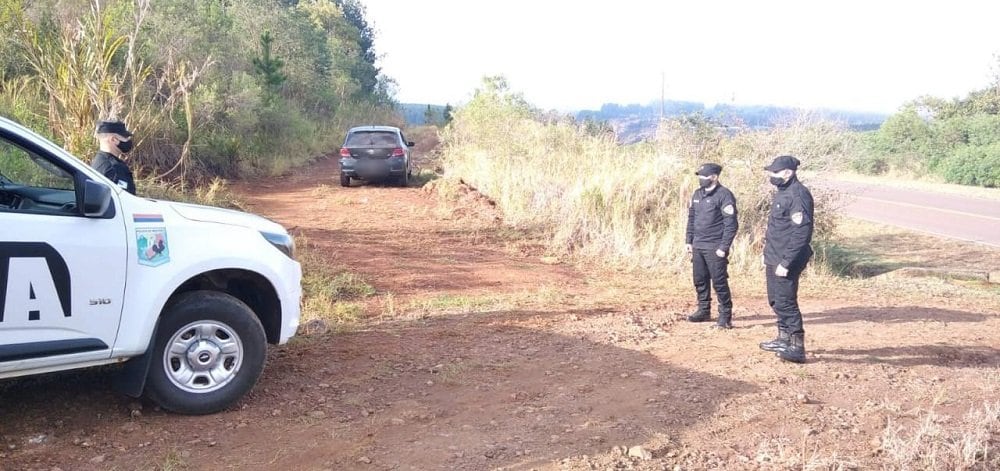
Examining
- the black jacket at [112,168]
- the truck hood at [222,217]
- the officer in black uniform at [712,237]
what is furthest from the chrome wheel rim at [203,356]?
the officer in black uniform at [712,237]

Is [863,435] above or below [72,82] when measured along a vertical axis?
below

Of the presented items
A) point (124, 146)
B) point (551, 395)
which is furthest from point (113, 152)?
point (551, 395)

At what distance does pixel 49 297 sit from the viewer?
3.89 meters

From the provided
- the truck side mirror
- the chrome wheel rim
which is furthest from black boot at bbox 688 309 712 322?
the truck side mirror

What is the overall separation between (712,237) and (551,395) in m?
2.90

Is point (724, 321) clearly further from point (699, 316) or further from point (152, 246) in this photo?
point (152, 246)

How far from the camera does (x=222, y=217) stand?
4680 mm

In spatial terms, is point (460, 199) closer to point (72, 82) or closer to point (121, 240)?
point (72, 82)

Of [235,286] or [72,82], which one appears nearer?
[235,286]

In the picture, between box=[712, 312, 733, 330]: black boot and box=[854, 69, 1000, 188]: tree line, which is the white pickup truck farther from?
box=[854, 69, 1000, 188]: tree line

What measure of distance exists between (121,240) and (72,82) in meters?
6.36

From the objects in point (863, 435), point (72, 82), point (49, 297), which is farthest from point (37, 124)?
point (863, 435)

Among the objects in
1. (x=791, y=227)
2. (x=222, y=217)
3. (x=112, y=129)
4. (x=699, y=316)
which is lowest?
(x=699, y=316)

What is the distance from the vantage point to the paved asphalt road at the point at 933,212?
1892 centimetres
